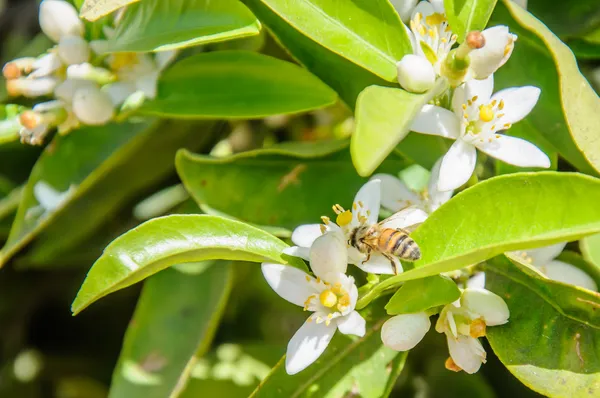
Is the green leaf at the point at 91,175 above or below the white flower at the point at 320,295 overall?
below

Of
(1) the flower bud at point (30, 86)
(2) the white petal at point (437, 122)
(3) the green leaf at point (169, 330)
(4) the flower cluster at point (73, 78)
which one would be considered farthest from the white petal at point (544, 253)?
(1) the flower bud at point (30, 86)

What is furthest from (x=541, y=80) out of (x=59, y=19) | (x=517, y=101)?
(x=59, y=19)

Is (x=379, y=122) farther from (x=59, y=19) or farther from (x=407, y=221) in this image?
(x=59, y=19)

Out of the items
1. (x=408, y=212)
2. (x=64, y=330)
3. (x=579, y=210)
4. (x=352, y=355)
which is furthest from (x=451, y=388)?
(x=64, y=330)

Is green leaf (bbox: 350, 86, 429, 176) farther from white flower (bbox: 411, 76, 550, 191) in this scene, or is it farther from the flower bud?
the flower bud

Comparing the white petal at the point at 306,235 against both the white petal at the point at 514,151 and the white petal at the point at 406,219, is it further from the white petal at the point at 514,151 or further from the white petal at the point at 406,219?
the white petal at the point at 514,151

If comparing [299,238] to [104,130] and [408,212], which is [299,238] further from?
[104,130]
